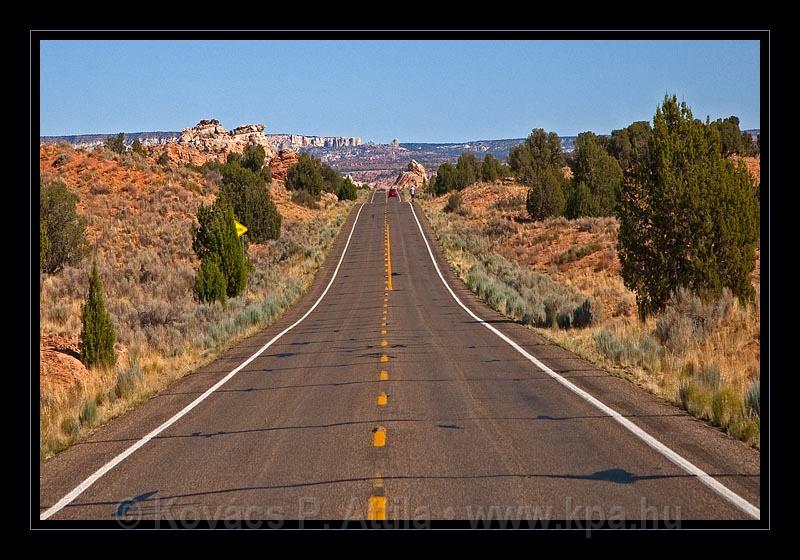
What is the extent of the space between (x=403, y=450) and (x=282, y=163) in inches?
→ 5102

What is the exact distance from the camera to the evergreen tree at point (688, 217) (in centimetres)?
2334

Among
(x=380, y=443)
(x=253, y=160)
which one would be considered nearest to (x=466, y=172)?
(x=253, y=160)

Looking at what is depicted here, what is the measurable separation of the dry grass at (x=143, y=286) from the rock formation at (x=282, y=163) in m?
25.2

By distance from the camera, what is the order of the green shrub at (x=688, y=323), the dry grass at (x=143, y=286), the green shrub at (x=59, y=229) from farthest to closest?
the green shrub at (x=59, y=229), the green shrub at (x=688, y=323), the dry grass at (x=143, y=286)

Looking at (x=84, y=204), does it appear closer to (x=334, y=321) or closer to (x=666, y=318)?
(x=334, y=321)

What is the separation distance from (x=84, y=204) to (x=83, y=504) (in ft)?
207

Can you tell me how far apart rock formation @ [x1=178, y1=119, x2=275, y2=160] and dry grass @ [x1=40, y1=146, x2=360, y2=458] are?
68.1 m

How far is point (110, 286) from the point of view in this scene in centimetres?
4216

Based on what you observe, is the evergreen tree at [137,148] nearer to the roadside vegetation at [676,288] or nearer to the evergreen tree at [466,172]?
the evergreen tree at [466,172]

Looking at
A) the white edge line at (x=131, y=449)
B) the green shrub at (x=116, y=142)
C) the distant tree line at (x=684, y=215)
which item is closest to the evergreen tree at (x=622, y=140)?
the green shrub at (x=116, y=142)

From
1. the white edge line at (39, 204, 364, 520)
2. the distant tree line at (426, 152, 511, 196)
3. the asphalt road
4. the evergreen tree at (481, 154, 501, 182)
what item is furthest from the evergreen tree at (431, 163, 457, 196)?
the asphalt road

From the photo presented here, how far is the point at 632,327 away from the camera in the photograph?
70.0 feet

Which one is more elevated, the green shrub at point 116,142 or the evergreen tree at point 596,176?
the green shrub at point 116,142
